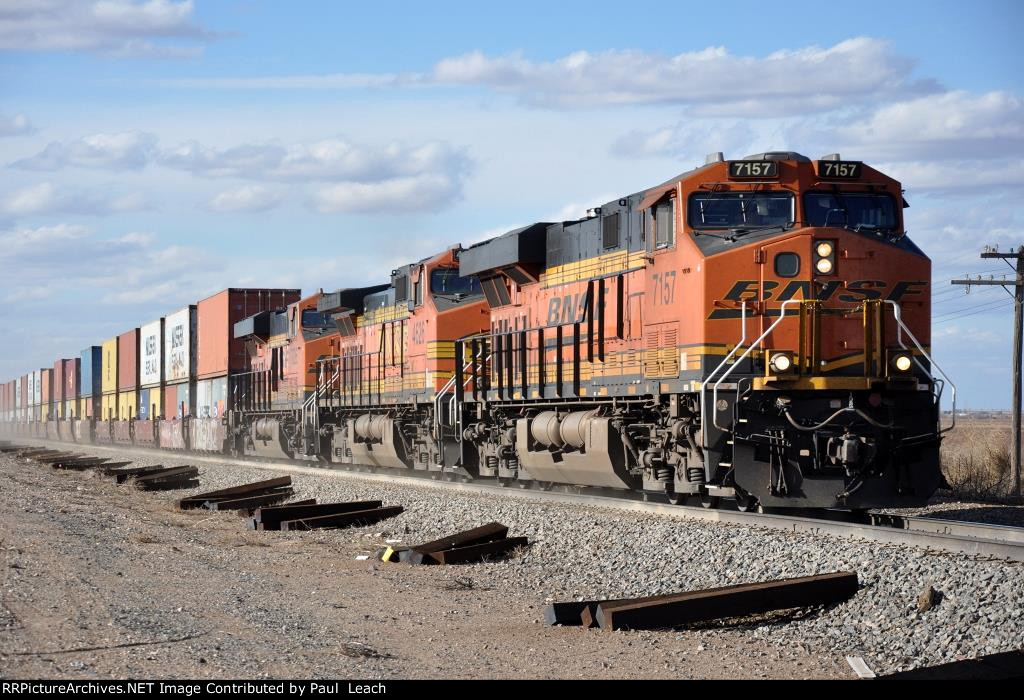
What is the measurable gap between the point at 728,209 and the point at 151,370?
39.8 meters

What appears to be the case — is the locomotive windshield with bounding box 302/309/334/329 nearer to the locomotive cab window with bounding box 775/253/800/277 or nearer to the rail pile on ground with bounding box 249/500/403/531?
the rail pile on ground with bounding box 249/500/403/531

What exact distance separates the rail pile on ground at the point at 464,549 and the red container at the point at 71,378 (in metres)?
56.6

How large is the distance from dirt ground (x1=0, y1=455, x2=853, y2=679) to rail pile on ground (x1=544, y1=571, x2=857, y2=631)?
0.41 ft

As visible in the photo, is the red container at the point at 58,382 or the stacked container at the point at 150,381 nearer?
the stacked container at the point at 150,381

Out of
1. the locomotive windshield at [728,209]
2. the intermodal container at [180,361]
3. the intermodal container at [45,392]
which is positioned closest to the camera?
the locomotive windshield at [728,209]

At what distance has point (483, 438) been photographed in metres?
20.3

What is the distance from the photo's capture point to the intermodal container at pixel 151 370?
4769cm

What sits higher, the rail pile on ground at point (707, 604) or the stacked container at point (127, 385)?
the stacked container at point (127, 385)

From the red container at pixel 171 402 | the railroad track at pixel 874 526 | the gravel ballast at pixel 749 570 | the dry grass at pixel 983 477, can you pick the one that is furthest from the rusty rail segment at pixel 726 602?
the red container at pixel 171 402

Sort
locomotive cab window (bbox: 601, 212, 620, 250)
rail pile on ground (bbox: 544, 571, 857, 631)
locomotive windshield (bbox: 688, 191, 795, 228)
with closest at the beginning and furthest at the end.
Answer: rail pile on ground (bbox: 544, 571, 857, 631), locomotive windshield (bbox: 688, 191, 795, 228), locomotive cab window (bbox: 601, 212, 620, 250)

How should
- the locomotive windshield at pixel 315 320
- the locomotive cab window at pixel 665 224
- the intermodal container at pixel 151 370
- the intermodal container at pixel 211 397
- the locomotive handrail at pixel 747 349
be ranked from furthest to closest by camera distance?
the intermodal container at pixel 151 370
the intermodal container at pixel 211 397
the locomotive windshield at pixel 315 320
the locomotive cab window at pixel 665 224
the locomotive handrail at pixel 747 349

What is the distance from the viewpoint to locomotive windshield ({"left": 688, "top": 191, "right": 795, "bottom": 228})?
1346 centimetres

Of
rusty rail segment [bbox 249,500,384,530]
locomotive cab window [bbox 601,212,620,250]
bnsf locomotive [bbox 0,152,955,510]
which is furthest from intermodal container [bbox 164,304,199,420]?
locomotive cab window [bbox 601,212,620,250]

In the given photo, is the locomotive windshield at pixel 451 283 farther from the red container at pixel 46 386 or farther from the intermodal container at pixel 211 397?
the red container at pixel 46 386
